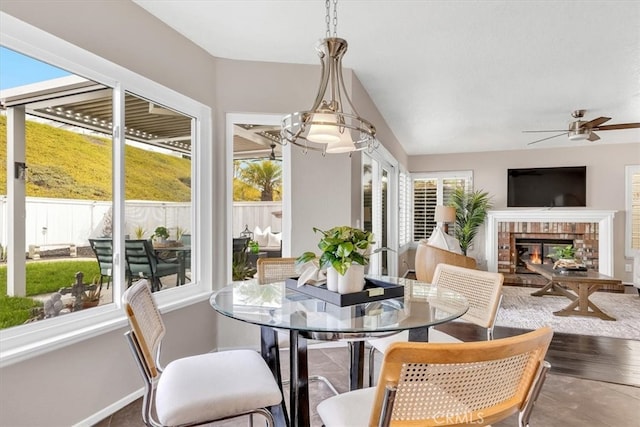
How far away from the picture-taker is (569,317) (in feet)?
14.0

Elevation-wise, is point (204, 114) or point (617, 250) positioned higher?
point (204, 114)

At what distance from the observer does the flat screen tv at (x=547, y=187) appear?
6.65 meters

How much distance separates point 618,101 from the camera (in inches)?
163

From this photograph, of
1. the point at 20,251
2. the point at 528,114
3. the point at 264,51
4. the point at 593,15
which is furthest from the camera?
the point at 528,114

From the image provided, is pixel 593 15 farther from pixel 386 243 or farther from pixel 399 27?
pixel 386 243

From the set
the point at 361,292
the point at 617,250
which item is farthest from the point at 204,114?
the point at 617,250

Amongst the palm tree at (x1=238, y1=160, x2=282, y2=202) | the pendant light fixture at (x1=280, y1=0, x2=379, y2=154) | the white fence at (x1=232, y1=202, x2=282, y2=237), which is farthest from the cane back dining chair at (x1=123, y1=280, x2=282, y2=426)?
the palm tree at (x1=238, y1=160, x2=282, y2=202)

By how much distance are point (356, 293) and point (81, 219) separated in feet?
5.33

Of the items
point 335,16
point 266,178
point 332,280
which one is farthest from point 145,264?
point 335,16

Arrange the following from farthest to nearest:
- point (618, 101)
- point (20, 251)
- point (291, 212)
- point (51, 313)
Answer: point (618, 101)
point (291, 212)
point (51, 313)
point (20, 251)

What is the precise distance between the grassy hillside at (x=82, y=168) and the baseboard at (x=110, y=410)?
3.97ft

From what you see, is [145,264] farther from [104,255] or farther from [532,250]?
[532,250]

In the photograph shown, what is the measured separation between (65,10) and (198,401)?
1.98 metres

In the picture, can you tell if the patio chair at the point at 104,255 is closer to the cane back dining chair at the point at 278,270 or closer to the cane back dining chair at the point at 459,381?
the cane back dining chair at the point at 278,270
